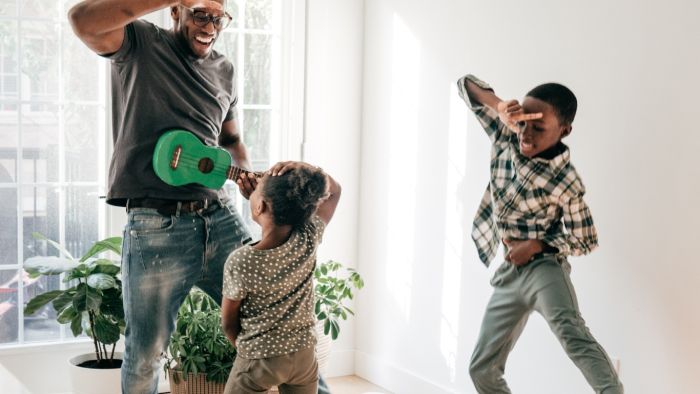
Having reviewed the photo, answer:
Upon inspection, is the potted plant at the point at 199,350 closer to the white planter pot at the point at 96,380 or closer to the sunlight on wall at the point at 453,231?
the white planter pot at the point at 96,380

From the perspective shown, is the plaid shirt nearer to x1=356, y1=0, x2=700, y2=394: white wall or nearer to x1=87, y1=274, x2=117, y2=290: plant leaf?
x1=356, y1=0, x2=700, y2=394: white wall

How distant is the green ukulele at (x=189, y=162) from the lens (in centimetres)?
249

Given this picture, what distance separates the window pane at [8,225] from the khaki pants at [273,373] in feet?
5.31

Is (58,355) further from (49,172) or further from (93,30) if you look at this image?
(93,30)

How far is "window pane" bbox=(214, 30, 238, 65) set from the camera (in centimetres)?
388

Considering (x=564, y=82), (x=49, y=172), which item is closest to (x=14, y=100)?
(x=49, y=172)

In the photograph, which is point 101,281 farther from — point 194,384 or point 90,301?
point 194,384

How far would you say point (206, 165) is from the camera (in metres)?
2.62

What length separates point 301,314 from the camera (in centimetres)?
240

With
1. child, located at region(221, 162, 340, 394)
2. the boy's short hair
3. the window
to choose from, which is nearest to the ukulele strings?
child, located at region(221, 162, 340, 394)

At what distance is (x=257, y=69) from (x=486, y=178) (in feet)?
4.09

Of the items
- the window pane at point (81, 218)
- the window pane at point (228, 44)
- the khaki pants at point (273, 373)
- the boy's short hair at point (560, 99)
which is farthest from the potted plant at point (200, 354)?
the boy's short hair at point (560, 99)

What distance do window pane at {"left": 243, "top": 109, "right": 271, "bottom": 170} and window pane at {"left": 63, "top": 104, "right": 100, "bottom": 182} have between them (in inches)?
25.3

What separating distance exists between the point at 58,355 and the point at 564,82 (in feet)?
7.61
